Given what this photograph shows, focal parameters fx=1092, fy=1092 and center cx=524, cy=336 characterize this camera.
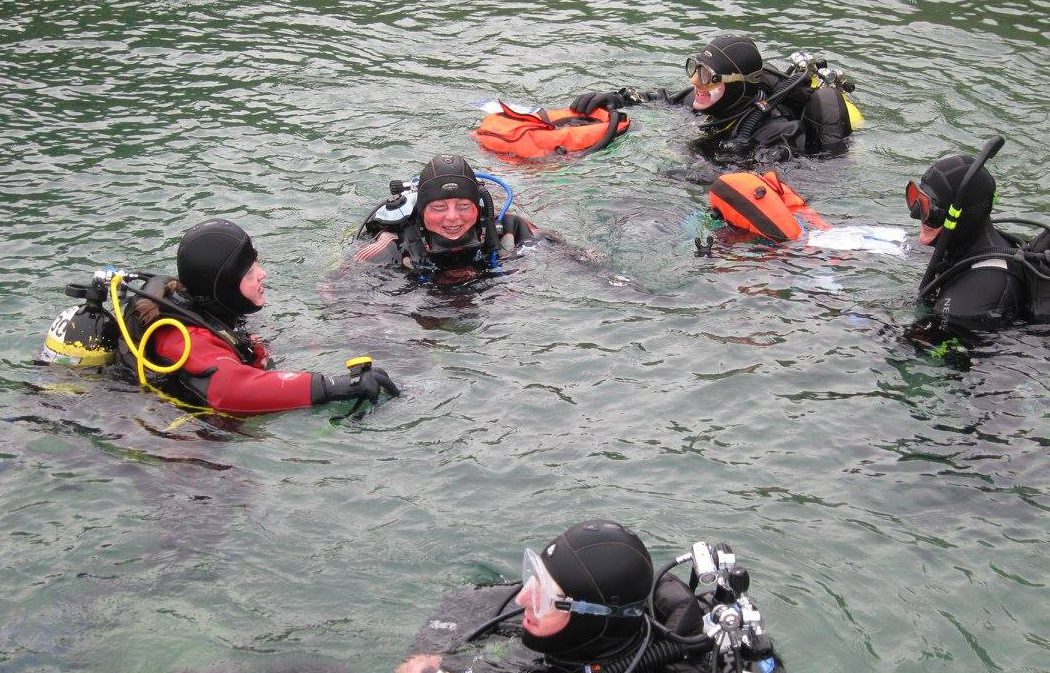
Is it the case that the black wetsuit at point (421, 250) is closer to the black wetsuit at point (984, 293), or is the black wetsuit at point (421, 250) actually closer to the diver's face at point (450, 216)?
the diver's face at point (450, 216)

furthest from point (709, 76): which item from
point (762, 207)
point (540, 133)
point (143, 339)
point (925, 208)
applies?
point (143, 339)

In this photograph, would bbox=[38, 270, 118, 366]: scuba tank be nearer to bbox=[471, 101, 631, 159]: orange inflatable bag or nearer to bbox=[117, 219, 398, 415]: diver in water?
bbox=[117, 219, 398, 415]: diver in water

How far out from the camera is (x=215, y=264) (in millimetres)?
6172

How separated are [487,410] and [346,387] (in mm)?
850

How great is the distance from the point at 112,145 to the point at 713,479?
6855 mm

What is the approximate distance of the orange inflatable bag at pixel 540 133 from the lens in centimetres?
1002

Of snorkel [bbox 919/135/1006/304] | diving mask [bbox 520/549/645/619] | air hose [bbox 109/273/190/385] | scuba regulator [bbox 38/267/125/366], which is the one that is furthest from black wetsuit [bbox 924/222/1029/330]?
scuba regulator [bbox 38/267/125/366]

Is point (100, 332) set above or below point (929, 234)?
below

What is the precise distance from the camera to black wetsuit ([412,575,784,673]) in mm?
4047

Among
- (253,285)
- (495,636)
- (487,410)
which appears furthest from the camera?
(487,410)

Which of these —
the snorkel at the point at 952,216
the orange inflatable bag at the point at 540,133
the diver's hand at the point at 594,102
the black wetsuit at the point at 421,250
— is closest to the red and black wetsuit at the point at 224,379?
the black wetsuit at the point at 421,250

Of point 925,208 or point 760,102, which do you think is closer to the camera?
point 925,208

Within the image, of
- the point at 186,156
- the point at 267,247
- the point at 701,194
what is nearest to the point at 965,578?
the point at 701,194

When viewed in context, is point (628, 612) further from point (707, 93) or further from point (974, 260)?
point (707, 93)
